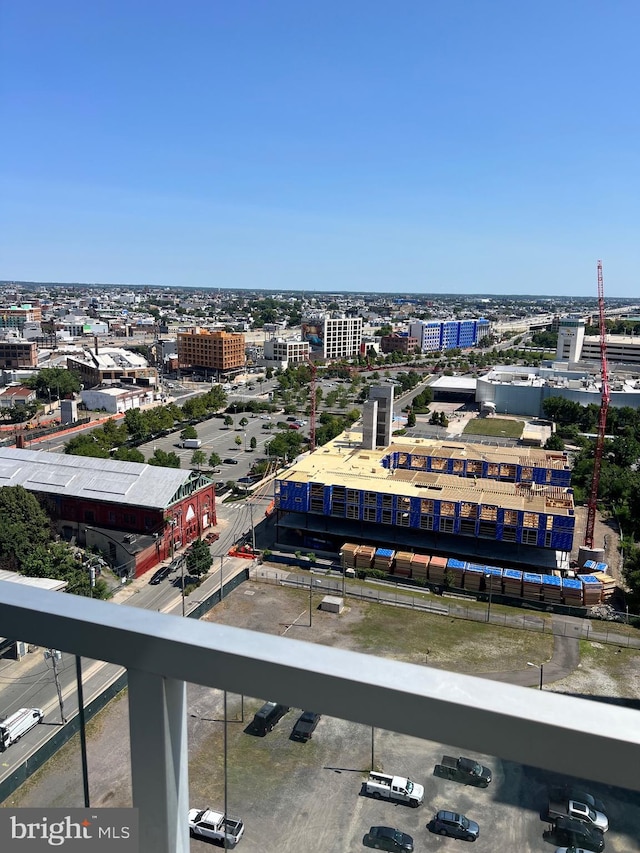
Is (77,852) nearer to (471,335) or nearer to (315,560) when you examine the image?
(315,560)

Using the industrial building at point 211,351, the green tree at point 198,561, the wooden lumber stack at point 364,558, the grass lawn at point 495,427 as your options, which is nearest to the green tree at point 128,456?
the green tree at point 198,561

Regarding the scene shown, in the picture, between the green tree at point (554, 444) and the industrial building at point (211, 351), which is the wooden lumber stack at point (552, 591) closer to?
the green tree at point (554, 444)

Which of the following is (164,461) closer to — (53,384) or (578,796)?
(53,384)

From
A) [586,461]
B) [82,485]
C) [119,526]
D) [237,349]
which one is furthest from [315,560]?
[237,349]

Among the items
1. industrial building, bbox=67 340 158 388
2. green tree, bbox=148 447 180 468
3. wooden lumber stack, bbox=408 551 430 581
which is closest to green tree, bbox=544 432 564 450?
wooden lumber stack, bbox=408 551 430 581

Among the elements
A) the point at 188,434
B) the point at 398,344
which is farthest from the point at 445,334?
the point at 188,434

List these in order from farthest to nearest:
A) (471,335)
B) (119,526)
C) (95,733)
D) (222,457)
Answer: (471,335), (222,457), (119,526), (95,733)

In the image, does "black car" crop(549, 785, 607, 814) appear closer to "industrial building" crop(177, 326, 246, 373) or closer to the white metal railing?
the white metal railing
